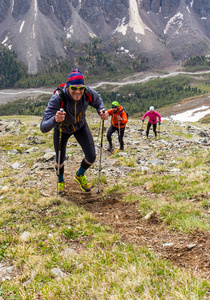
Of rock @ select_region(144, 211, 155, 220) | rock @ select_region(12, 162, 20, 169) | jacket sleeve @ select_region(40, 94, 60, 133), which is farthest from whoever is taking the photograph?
rock @ select_region(12, 162, 20, 169)

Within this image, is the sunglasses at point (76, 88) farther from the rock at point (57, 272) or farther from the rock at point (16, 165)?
the rock at point (16, 165)

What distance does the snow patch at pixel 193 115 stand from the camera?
352 feet

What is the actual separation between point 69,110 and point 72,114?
0.62ft

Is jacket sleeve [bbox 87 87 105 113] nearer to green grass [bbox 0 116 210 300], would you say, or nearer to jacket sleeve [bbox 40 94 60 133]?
jacket sleeve [bbox 40 94 60 133]

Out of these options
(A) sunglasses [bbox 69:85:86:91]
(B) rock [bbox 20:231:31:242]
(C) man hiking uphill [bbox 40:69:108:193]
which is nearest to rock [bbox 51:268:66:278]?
(B) rock [bbox 20:231:31:242]

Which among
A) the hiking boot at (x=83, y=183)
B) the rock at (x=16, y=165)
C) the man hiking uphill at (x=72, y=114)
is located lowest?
the rock at (x=16, y=165)

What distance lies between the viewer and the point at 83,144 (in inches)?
305

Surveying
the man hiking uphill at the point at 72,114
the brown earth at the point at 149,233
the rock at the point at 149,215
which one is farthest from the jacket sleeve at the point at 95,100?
the rock at the point at 149,215

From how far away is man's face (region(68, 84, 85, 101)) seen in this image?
6382mm

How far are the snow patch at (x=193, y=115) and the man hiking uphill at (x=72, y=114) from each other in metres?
105

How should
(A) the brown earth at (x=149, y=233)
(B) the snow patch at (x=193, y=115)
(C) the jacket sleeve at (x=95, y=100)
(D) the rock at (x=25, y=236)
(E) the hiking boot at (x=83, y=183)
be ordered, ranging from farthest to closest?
(B) the snow patch at (x=193, y=115) → (E) the hiking boot at (x=83, y=183) → (C) the jacket sleeve at (x=95, y=100) → (D) the rock at (x=25, y=236) → (A) the brown earth at (x=149, y=233)

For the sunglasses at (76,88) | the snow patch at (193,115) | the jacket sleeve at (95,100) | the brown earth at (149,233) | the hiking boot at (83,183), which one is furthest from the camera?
the snow patch at (193,115)

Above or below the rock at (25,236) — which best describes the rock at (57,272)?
above

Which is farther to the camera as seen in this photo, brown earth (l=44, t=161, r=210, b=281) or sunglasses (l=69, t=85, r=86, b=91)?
sunglasses (l=69, t=85, r=86, b=91)
